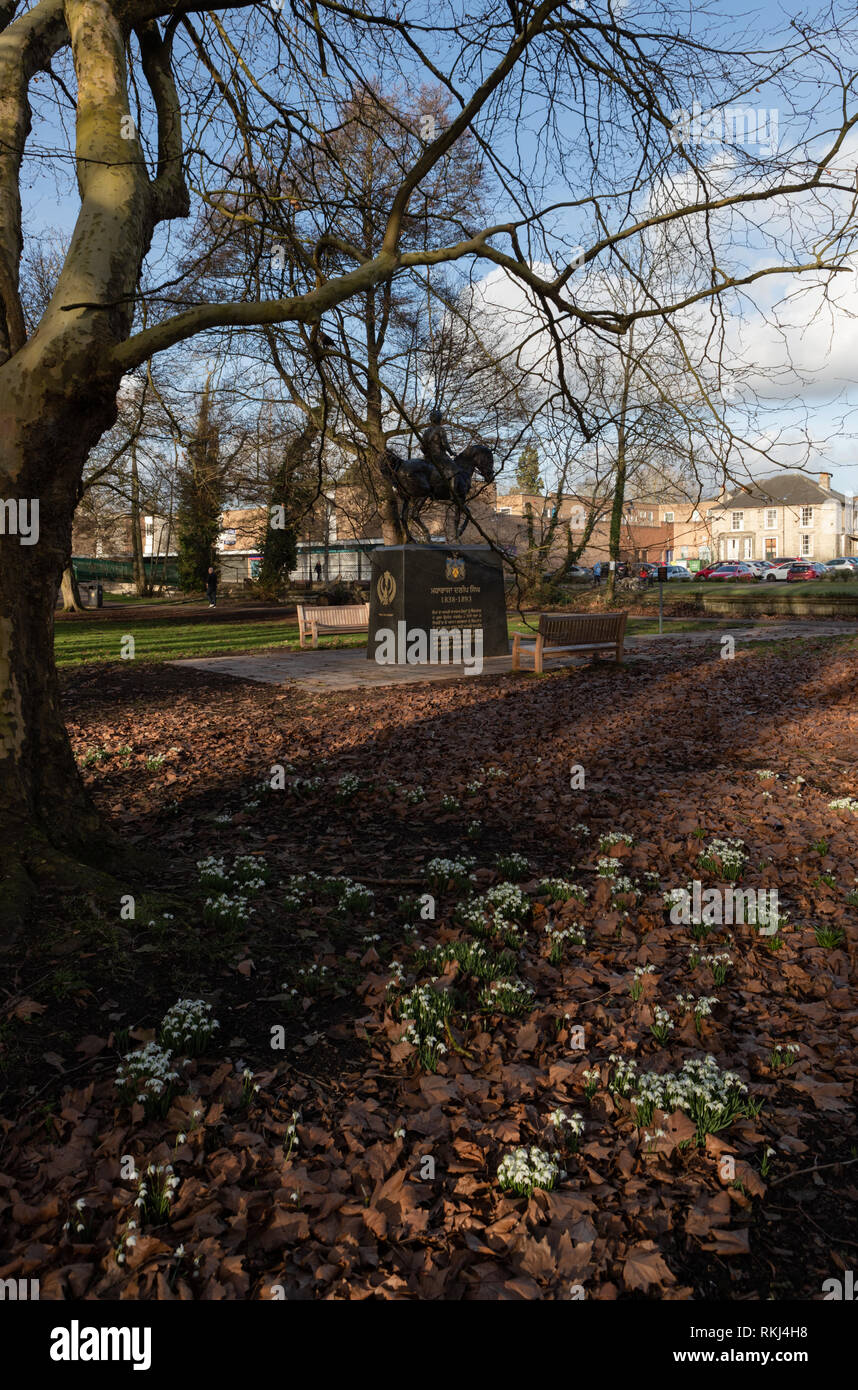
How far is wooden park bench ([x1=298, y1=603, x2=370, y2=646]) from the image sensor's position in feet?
64.2

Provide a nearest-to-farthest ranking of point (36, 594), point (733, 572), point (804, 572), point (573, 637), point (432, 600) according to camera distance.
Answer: point (36, 594) < point (573, 637) < point (432, 600) < point (804, 572) < point (733, 572)

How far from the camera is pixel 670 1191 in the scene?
275cm

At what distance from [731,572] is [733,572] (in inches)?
5.1

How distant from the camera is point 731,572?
5747cm

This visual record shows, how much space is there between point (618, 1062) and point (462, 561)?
12.4 m

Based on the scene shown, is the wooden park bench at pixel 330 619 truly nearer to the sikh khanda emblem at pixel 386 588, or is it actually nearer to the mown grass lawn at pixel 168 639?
the mown grass lawn at pixel 168 639

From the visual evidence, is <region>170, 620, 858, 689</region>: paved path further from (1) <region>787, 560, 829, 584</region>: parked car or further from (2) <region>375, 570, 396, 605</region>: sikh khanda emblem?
(1) <region>787, 560, 829, 584</region>: parked car

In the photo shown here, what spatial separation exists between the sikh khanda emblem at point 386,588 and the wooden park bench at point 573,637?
2.31m

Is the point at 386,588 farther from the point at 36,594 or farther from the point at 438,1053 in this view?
the point at 438,1053

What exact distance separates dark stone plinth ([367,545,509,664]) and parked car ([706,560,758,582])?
42.2m

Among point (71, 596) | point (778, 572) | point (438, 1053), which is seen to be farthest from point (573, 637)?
point (778, 572)

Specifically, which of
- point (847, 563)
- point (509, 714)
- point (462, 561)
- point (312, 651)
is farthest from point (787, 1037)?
point (847, 563)

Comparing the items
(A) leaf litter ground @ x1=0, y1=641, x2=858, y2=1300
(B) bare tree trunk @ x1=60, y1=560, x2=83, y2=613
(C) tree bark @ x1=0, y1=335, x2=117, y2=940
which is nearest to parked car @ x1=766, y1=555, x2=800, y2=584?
(B) bare tree trunk @ x1=60, y1=560, x2=83, y2=613
